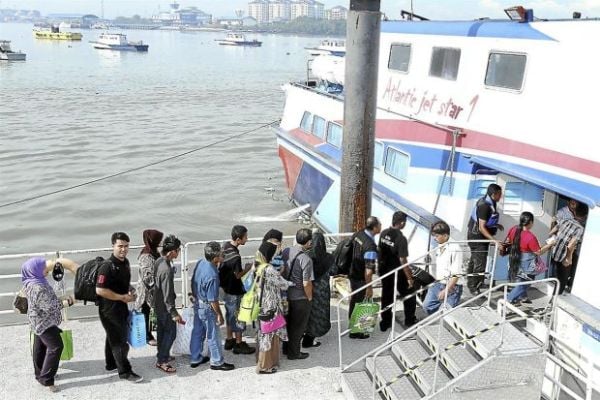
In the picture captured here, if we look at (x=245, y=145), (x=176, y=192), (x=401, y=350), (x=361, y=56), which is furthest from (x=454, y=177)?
(x=245, y=145)

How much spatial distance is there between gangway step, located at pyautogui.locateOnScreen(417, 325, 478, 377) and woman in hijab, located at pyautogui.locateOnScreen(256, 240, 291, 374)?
152 centimetres

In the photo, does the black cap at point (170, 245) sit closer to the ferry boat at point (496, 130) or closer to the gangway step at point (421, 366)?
the gangway step at point (421, 366)

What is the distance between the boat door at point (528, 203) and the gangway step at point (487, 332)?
247 centimetres

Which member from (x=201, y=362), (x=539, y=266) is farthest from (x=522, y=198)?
(x=201, y=362)

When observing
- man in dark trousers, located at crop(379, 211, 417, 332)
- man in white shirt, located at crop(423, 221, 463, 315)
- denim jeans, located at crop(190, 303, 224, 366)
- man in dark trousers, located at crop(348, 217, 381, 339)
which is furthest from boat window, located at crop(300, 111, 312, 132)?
denim jeans, located at crop(190, 303, 224, 366)

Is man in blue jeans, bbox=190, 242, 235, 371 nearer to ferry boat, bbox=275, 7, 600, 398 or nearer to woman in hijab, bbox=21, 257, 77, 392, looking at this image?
woman in hijab, bbox=21, 257, 77, 392

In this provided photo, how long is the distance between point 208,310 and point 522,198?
4.62 m

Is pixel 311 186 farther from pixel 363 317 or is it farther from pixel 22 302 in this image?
pixel 22 302

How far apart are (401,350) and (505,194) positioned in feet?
10.5

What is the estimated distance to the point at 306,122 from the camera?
1511 centimetres

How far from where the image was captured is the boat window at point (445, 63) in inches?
376

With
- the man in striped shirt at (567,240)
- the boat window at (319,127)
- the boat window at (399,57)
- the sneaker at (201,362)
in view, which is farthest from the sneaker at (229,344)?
the boat window at (319,127)

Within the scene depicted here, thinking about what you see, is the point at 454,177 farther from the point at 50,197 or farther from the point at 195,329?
the point at 50,197

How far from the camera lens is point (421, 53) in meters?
10.4
